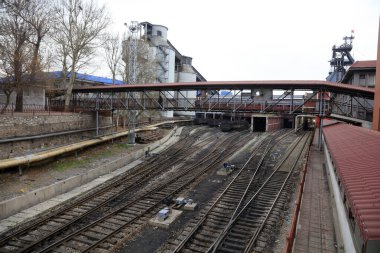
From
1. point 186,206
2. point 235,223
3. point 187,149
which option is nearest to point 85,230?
point 186,206

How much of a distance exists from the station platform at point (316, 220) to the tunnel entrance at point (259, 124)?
26632 millimetres

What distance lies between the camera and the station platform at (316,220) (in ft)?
29.1

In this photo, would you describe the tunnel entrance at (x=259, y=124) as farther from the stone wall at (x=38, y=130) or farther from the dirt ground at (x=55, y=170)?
the stone wall at (x=38, y=130)

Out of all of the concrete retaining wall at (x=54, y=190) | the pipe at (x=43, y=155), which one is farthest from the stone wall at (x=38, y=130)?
the concrete retaining wall at (x=54, y=190)

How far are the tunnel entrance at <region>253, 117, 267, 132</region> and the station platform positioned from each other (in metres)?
26.6

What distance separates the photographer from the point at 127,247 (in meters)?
9.79

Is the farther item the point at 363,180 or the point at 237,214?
the point at 237,214

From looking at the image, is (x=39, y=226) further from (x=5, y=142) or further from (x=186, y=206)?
(x=5, y=142)

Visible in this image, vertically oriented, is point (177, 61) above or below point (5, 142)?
above

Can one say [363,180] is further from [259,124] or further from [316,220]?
[259,124]

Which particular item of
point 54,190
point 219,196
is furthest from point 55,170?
point 219,196

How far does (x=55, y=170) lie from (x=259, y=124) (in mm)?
32487

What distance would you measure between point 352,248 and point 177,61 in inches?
2343

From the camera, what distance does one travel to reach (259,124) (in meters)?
44.2
